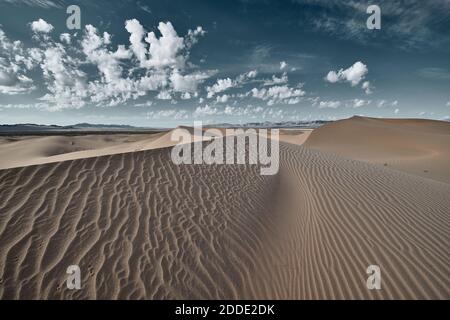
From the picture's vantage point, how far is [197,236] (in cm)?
438

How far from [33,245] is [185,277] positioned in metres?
2.31

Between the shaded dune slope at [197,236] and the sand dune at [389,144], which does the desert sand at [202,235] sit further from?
the sand dune at [389,144]

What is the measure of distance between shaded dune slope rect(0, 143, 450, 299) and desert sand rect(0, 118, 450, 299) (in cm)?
2

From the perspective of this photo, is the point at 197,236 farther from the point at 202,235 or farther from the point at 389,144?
the point at 389,144

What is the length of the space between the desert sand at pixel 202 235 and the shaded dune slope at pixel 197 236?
2 cm

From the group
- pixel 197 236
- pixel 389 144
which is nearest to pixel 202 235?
pixel 197 236

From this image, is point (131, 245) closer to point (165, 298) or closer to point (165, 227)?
point (165, 227)

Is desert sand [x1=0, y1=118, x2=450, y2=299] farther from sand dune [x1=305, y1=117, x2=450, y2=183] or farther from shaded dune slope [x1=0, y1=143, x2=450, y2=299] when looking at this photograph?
sand dune [x1=305, y1=117, x2=450, y2=183]

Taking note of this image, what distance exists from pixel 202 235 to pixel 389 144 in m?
25.4

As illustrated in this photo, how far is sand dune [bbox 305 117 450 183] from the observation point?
14789 mm

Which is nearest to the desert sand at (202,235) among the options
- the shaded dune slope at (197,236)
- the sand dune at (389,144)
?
the shaded dune slope at (197,236)

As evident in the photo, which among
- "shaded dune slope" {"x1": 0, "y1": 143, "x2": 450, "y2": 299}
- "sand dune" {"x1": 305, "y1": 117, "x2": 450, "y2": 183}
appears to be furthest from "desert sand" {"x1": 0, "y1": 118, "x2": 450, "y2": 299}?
"sand dune" {"x1": 305, "y1": 117, "x2": 450, "y2": 183}
